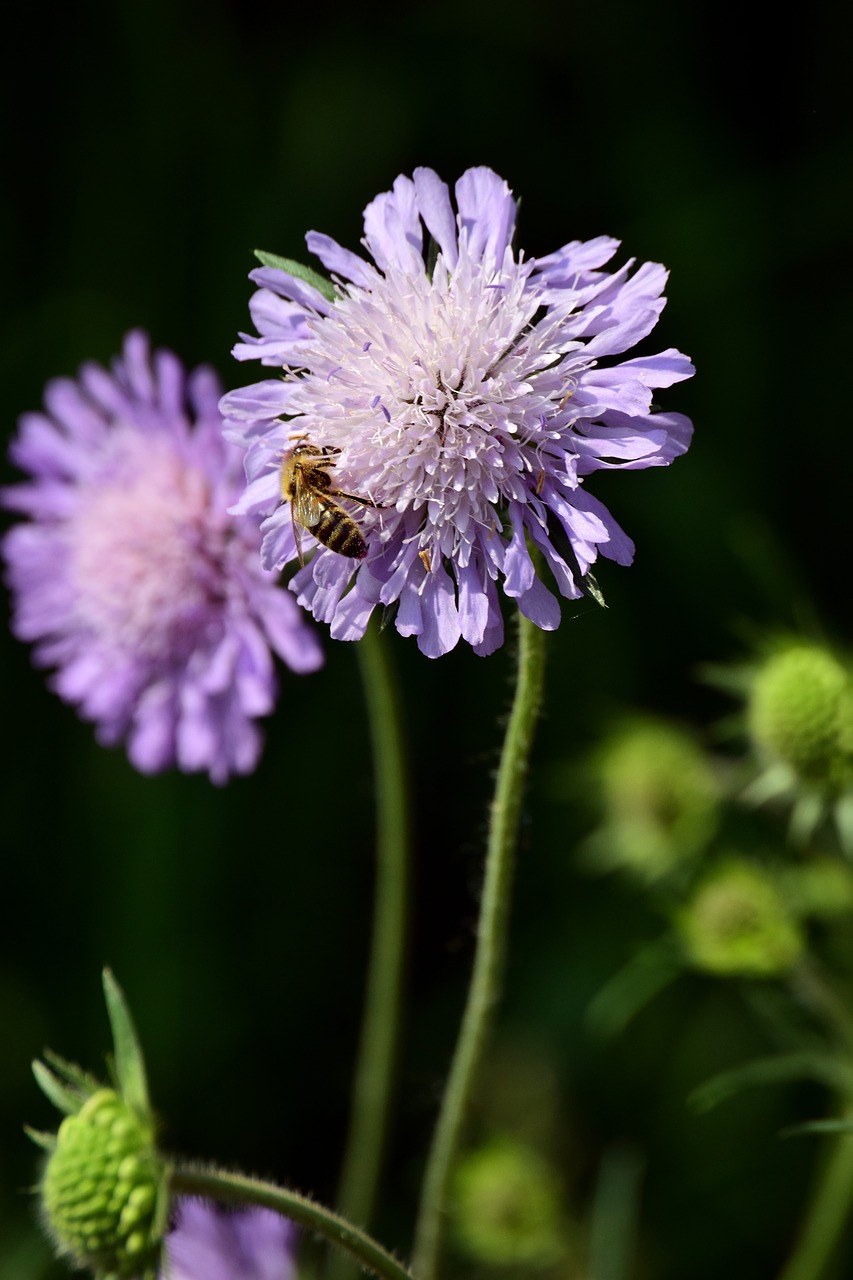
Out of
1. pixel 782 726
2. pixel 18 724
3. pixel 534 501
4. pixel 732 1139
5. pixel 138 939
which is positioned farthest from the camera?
pixel 18 724

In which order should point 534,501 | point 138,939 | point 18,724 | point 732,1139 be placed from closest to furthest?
point 534,501 < point 732,1139 < point 138,939 < point 18,724

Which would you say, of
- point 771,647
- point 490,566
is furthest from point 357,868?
point 490,566

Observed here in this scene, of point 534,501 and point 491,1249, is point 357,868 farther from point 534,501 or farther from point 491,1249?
point 534,501

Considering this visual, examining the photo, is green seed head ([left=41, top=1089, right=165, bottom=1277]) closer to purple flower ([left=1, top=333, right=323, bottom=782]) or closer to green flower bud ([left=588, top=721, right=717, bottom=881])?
purple flower ([left=1, top=333, right=323, bottom=782])

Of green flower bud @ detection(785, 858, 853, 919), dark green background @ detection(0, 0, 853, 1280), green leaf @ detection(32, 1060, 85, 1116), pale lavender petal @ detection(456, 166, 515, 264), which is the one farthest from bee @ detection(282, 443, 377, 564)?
dark green background @ detection(0, 0, 853, 1280)

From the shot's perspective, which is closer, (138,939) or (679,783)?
(679,783)

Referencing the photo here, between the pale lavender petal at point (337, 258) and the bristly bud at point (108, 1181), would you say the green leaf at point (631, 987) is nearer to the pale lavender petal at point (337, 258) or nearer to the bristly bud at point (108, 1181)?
the bristly bud at point (108, 1181)

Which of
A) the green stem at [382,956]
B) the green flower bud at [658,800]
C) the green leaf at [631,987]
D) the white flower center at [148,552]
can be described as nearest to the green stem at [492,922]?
the green stem at [382,956]
